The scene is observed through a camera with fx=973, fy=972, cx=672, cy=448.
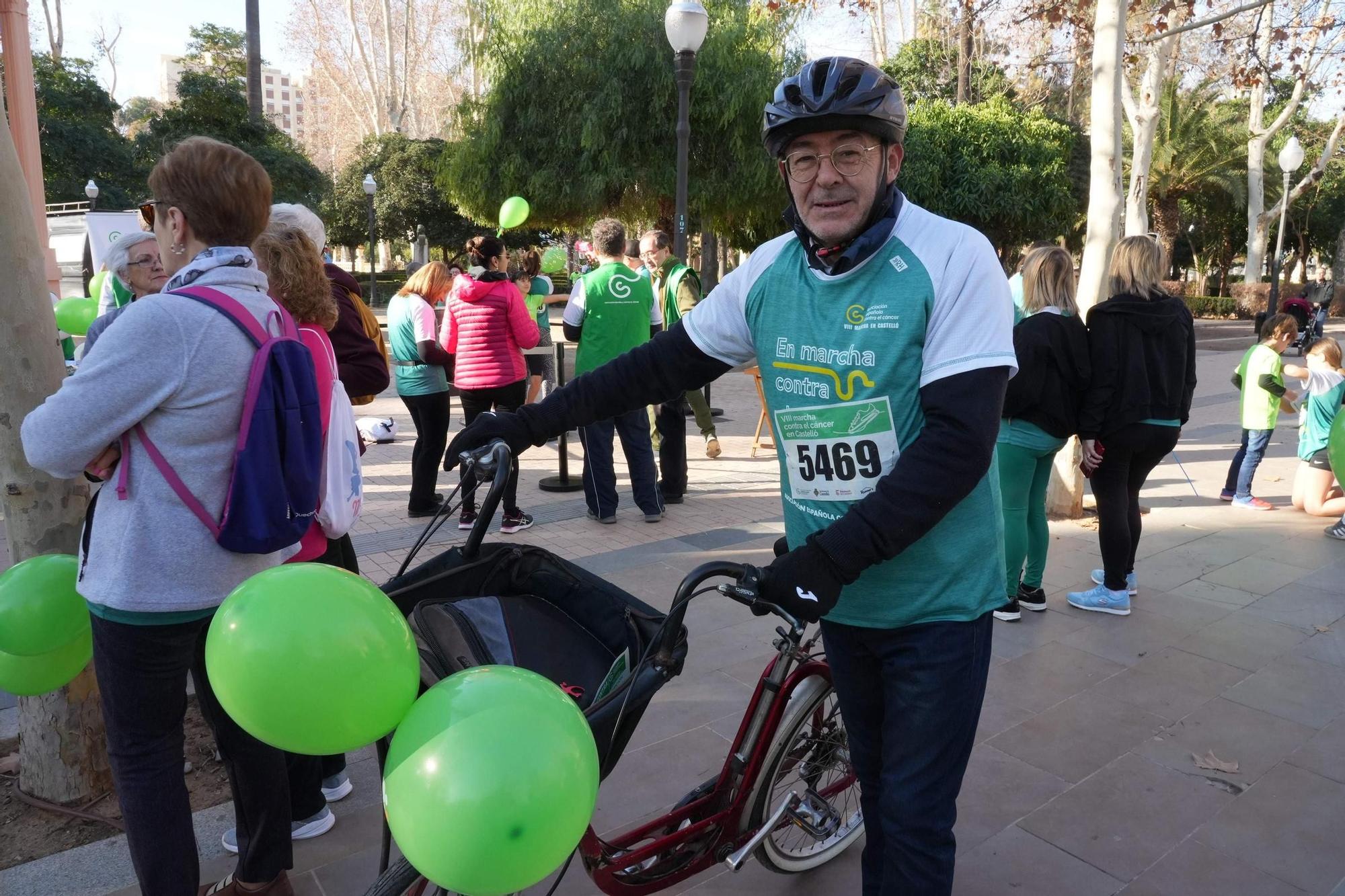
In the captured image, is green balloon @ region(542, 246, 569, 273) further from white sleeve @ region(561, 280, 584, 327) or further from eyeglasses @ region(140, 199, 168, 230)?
eyeglasses @ region(140, 199, 168, 230)

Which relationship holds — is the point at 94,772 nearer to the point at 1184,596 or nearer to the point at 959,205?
the point at 1184,596

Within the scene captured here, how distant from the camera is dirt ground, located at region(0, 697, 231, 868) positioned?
2977mm

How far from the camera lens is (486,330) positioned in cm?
652

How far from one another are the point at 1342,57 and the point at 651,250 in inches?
570

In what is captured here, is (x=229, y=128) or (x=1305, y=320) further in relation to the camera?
(x=229, y=128)

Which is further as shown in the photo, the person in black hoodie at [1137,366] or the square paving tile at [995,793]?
the person in black hoodie at [1137,366]

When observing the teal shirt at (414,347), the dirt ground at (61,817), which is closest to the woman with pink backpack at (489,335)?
the teal shirt at (414,347)

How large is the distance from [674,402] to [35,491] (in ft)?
13.6

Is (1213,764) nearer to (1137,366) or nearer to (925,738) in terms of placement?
(1137,366)

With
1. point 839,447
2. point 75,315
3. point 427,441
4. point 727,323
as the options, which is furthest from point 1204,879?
point 75,315

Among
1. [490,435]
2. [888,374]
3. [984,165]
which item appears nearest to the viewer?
[888,374]

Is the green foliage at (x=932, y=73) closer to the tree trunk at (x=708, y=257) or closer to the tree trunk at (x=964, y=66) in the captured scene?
the tree trunk at (x=964, y=66)

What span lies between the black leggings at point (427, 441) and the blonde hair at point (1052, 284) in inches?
148

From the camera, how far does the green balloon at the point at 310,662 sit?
62.6 inches
